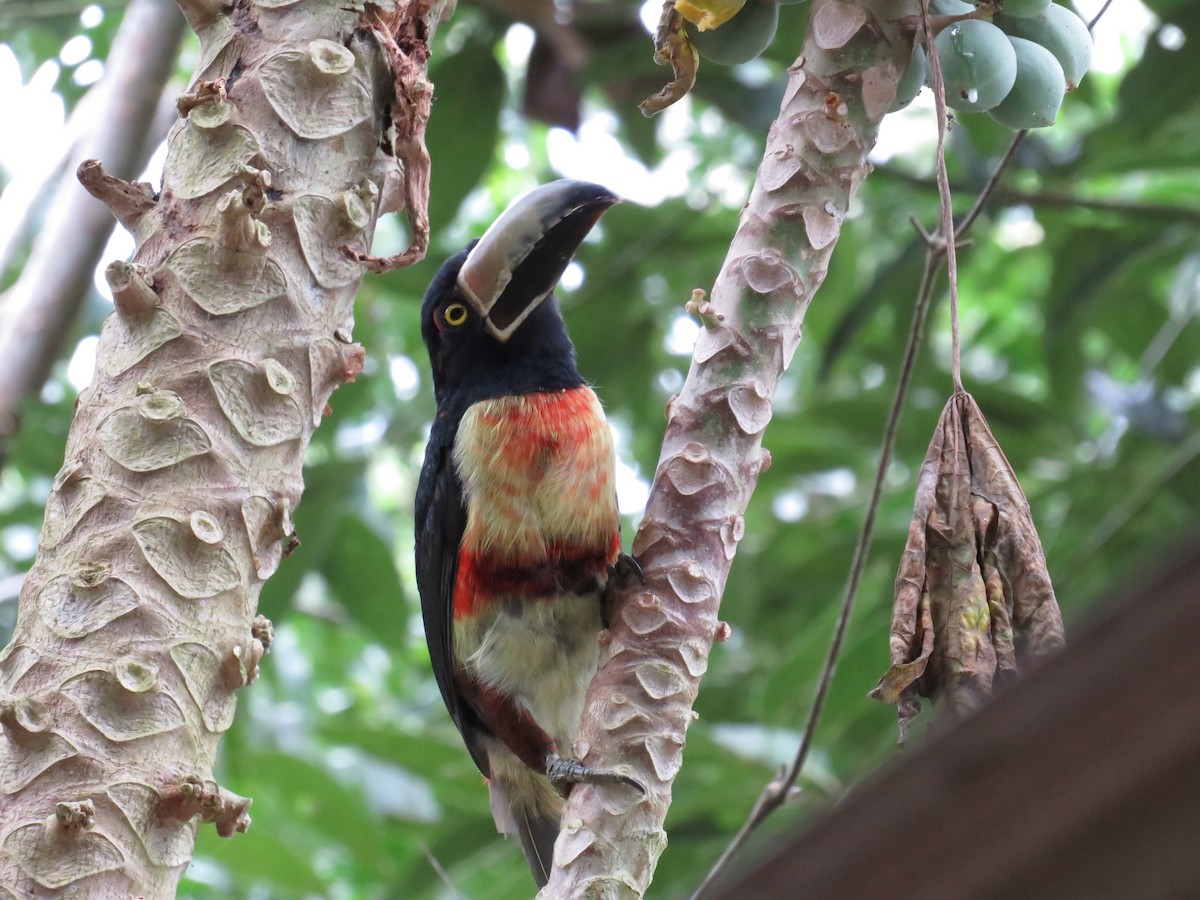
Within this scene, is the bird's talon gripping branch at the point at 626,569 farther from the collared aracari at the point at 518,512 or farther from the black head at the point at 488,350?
the black head at the point at 488,350

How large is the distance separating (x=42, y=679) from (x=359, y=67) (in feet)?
3.03

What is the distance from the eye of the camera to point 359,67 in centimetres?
185

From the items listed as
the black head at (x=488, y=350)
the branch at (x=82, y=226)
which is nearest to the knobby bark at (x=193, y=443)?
the black head at (x=488, y=350)

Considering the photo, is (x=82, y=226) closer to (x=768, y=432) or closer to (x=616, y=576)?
(x=768, y=432)

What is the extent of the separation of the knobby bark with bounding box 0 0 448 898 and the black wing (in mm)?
1026

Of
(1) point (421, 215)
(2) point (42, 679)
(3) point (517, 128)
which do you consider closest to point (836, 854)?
(2) point (42, 679)

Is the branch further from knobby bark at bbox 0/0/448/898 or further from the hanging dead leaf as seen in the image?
the hanging dead leaf

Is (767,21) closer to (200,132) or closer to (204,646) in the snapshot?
(200,132)

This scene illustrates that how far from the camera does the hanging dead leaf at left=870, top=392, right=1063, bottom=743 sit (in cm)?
138

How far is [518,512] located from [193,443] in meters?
1.05

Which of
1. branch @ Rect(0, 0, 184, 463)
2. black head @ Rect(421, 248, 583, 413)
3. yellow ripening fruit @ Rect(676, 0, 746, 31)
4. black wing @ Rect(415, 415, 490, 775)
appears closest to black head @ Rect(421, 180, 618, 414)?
black head @ Rect(421, 248, 583, 413)

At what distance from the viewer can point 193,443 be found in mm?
1645

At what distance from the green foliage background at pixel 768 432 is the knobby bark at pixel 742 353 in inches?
61.7

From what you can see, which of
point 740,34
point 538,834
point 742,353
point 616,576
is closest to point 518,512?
point 616,576
